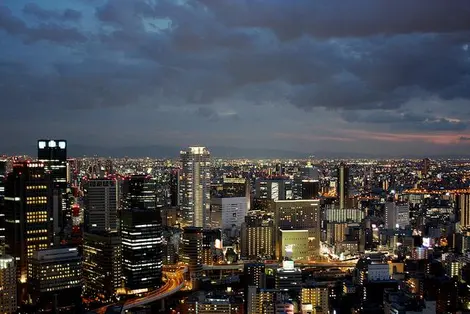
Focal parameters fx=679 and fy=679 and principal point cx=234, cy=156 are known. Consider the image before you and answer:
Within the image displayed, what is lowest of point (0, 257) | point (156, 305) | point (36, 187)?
point (156, 305)

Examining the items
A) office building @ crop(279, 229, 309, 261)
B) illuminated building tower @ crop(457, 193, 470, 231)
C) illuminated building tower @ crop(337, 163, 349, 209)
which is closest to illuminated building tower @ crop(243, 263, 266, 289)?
office building @ crop(279, 229, 309, 261)

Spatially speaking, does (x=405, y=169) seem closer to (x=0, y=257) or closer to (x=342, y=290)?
(x=342, y=290)

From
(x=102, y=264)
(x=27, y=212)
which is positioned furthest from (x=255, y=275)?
(x=27, y=212)

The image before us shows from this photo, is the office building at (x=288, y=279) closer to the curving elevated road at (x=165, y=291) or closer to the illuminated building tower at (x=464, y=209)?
the curving elevated road at (x=165, y=291)

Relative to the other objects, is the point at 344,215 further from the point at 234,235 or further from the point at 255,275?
the point at 255,275

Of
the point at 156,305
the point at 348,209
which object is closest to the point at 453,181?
the point at 348,209

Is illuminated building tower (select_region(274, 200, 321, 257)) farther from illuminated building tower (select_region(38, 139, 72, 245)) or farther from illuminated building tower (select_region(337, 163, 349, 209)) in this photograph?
illuminated building tower (select_region(38, 139, 72, 245))
